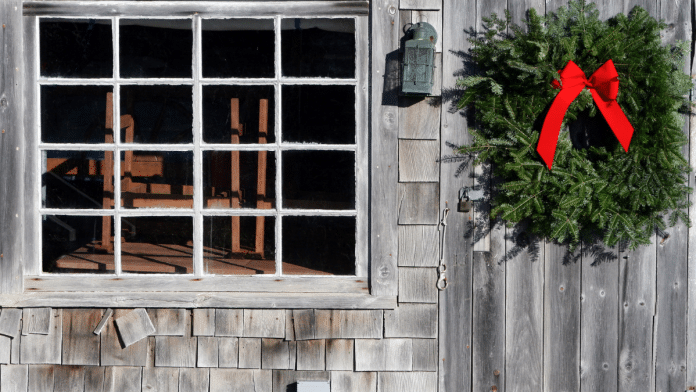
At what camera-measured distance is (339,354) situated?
7.70 ft

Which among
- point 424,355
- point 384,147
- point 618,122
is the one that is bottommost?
point 424,355

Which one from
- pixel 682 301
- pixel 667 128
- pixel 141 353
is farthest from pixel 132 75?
pixel 682 301

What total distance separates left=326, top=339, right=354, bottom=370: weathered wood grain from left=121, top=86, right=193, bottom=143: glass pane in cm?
113

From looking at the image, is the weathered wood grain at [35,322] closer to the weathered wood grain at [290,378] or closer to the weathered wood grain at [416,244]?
the weathered wood grain at [290,378]

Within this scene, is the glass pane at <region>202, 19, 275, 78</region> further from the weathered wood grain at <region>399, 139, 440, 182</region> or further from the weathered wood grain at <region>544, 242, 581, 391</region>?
the weathered wood grain at <region>544, 242, 581, 391</region>

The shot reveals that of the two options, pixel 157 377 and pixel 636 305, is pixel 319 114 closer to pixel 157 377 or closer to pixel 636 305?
pixel 157 377

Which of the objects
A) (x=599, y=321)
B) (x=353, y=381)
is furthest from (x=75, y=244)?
(x=599, y=321)

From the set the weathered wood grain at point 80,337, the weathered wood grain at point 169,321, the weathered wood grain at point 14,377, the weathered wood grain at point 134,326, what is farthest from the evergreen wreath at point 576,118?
the weathered wood grain at point 14,377

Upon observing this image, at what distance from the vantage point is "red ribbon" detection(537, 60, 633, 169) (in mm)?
2191

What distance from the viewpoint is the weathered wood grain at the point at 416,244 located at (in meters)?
2.33

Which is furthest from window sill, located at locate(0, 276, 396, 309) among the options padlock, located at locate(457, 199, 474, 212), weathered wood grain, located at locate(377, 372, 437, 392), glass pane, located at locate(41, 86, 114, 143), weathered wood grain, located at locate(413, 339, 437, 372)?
glass pane, located at locate(41, 86, 114, 143)

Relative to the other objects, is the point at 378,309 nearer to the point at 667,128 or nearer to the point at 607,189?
the point at 607,189

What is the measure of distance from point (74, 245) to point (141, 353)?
59 cm

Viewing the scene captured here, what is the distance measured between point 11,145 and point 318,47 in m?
1.43
